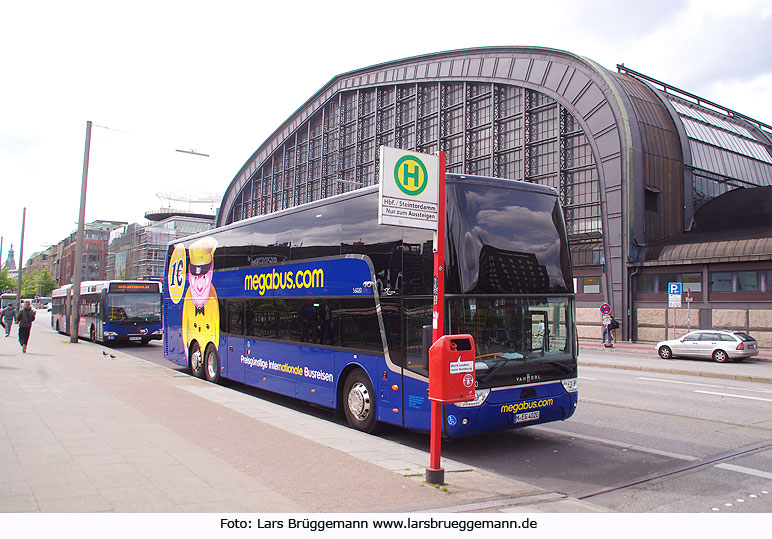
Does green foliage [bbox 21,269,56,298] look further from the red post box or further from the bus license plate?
the red post box

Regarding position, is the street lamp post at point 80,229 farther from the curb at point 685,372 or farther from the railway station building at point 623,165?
the curb at point 685,372

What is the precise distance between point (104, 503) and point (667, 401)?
37.0 ft

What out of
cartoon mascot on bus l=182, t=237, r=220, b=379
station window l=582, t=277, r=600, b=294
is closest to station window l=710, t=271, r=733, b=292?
station window l=582, t=277, r=600, b=294

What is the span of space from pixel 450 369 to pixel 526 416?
2.57 m

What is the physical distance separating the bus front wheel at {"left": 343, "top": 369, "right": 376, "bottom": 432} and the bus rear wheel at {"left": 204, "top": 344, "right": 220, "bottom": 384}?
5915mm

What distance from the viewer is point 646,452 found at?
26.7 ft

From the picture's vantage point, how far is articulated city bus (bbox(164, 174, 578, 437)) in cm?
773

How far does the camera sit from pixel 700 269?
31.4m

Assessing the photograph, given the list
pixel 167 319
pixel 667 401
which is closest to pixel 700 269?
pixel 667 401

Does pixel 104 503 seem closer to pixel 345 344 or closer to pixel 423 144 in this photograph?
pixel 345 344

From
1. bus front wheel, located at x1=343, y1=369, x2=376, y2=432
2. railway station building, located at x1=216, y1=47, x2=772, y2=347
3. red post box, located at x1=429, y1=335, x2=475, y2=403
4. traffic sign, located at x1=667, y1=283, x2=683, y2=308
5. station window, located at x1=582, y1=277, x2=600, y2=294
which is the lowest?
bus front wheel, located at x1=343, y1=369, x2=376, y2=432

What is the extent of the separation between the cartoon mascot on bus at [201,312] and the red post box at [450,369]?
938cm

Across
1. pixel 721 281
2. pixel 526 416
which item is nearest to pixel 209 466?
pixel 526 416

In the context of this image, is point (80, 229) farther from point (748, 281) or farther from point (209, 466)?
point (748, 281)
